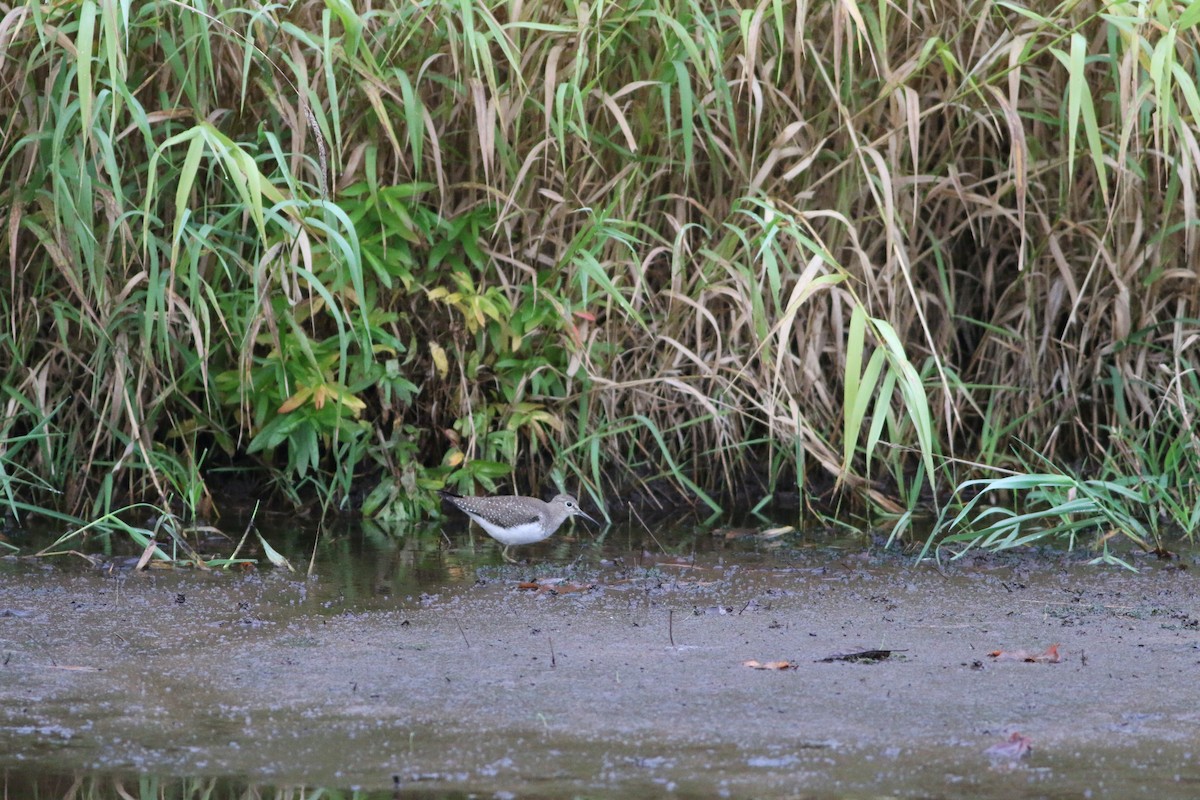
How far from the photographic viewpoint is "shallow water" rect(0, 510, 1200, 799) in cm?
298

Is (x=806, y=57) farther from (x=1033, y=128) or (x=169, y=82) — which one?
(x=169, y=82)

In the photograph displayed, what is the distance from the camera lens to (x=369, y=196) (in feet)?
18.5

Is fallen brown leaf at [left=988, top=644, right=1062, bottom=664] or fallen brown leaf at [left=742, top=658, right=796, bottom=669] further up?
fallen brown leaf at [left=742, top=658, right=796, bottom=669]

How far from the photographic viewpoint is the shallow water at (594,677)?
9.77ft

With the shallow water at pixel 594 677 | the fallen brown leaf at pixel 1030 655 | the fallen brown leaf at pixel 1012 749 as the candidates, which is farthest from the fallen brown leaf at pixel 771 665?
the fallen brown leaf at pixel 1012 749

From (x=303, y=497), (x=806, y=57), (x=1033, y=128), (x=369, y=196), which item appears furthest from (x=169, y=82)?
(x=1033, y=128)

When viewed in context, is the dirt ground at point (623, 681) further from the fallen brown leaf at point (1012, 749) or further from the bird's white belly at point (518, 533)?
the bird's white belly at point (518, 533)

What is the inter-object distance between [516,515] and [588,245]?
42.4 inches

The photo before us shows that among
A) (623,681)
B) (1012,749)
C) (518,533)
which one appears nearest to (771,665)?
(623,681)

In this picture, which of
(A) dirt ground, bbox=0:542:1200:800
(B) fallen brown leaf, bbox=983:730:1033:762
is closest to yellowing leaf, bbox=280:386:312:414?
(A) dirt ground, bbox=0:542:1200:800

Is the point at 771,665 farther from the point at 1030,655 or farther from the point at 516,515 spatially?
the point at 516,515

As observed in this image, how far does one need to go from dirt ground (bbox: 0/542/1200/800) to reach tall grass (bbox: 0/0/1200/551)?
2.46 ft

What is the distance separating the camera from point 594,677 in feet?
12.2

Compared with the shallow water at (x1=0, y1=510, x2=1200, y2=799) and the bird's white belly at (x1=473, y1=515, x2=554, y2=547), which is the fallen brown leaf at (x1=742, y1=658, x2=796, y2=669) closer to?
the shallow water at (x1=0, y1=510, x2=1200, y2=799)
